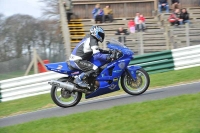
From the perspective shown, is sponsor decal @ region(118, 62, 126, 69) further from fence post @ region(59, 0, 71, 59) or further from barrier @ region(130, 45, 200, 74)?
fence post @ region(59, 0, 71, 59)

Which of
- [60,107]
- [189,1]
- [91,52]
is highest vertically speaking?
[189,1]

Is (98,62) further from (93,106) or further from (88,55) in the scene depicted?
(93,106)

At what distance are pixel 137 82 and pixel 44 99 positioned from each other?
3684mm

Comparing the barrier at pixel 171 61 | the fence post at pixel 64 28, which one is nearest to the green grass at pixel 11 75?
the barrier at pixel 171 61

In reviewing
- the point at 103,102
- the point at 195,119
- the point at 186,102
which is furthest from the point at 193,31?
the point at 195,119

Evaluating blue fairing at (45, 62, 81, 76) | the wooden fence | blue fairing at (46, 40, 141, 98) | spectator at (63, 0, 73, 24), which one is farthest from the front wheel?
the wooden fence

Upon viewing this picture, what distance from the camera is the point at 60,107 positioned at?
415 inches

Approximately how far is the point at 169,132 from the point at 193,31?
11.2 meters

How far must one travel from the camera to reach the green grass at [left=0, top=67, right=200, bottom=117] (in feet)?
38.3

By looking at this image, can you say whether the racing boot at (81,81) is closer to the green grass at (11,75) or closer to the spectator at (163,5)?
the green grass at (11,75)

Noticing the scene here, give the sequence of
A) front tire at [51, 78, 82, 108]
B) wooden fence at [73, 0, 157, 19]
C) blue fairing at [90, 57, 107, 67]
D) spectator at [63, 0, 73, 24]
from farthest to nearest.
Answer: wooden fence at [73, 0, 157, 19], spectator at [63, 0, 73, 24], blue fairing at [90, 57, 107, 67], front tire at [51, 78, 82, 108]

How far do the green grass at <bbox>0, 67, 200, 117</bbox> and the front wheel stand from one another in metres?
1.73

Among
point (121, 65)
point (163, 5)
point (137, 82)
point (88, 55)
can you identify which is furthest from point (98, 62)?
point (163, 5)

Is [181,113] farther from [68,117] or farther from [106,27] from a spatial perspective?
[106,27]
